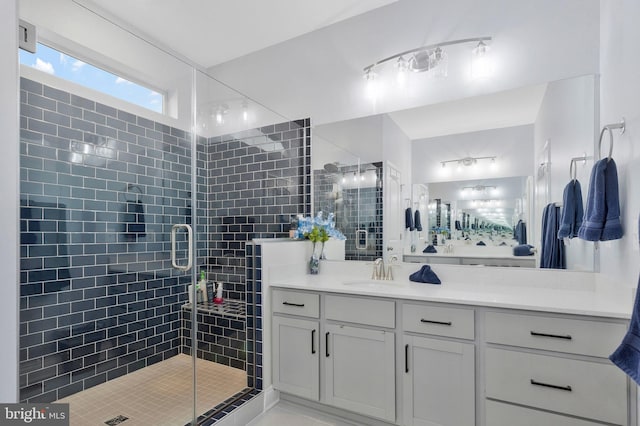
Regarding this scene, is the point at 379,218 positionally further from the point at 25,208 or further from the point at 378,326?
the point at 25,208

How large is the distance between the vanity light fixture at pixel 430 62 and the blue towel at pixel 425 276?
1.40 m

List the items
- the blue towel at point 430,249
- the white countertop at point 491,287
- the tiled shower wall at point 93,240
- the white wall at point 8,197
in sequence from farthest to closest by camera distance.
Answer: the blue towel at point 430,249, the tiled shower wall at point 93,240, the white countertop at point 491,287, the white wall at point 8,197

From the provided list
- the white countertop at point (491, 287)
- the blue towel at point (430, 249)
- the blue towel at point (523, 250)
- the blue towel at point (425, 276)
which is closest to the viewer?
the white countertop at point (491, 287)

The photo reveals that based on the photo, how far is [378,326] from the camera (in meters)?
1.91

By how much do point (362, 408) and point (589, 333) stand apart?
1.23 meters

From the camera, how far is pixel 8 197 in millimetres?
747

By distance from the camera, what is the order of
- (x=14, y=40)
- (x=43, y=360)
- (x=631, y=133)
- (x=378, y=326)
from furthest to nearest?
(x=378, y=326), (x=43, y=360), (x=631, y=133), (x=14, y=40)

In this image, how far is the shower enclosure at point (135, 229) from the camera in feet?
5.62

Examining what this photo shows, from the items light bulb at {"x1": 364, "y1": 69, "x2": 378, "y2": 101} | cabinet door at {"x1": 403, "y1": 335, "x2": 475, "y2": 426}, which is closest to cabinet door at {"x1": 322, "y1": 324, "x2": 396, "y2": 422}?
cabinet door at {"x1": 403, "y1": 335, "x2": 475, "y2": 426}

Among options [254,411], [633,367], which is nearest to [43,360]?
[254,411]

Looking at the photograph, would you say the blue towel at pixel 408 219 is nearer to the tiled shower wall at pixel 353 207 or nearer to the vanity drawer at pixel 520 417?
the tiled shower wall at pixel 353 207

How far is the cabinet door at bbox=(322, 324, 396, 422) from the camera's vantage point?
6.12ft

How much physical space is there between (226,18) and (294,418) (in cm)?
316

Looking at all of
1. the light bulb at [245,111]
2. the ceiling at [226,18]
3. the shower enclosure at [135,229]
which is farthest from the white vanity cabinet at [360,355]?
the ceiling at [226,18]
